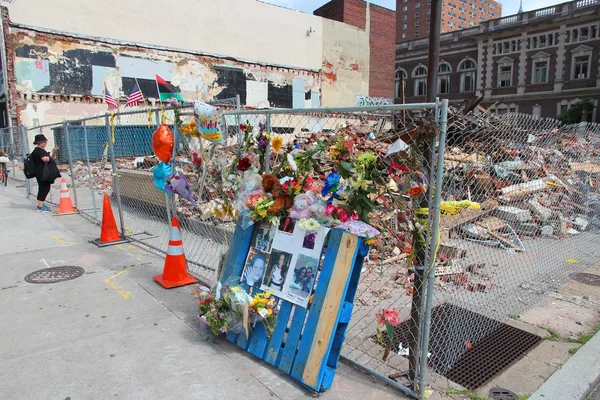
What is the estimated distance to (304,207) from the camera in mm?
3023

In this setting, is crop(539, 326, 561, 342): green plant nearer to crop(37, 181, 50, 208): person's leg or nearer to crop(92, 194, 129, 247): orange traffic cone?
crop(92, 194, 129, 247): orange traffic cone

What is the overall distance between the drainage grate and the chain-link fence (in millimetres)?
15

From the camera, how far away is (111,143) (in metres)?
6.30

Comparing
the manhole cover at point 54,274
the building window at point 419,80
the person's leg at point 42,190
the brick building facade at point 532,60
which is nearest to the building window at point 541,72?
the brick building facade at point 532,60

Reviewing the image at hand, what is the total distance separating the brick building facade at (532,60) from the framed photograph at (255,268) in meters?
44.0

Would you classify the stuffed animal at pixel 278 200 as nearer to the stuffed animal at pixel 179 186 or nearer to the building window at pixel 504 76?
the stuffed animal at pixel 179 186

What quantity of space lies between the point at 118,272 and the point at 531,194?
794cm

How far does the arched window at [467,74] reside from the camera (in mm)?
48312

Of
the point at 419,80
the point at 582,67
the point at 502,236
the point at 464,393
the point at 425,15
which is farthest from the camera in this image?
the point at 425,15

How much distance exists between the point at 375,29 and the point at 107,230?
110ft

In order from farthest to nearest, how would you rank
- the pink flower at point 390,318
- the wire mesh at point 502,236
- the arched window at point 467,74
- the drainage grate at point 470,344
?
the arched window at point 467,74, the wire mesh at point 502,236, the drainage grate at point 470,344, the pink flower at point 390,318

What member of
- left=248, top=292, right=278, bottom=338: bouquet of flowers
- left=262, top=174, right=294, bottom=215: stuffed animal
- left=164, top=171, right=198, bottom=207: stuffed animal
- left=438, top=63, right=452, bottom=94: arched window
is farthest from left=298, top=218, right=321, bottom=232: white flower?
left=438, top=63, right=452, bottom=94: arched window

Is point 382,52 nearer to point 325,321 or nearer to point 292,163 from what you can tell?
point 292,163

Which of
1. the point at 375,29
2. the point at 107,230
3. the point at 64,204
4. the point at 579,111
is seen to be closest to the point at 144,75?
the point at 64,204
